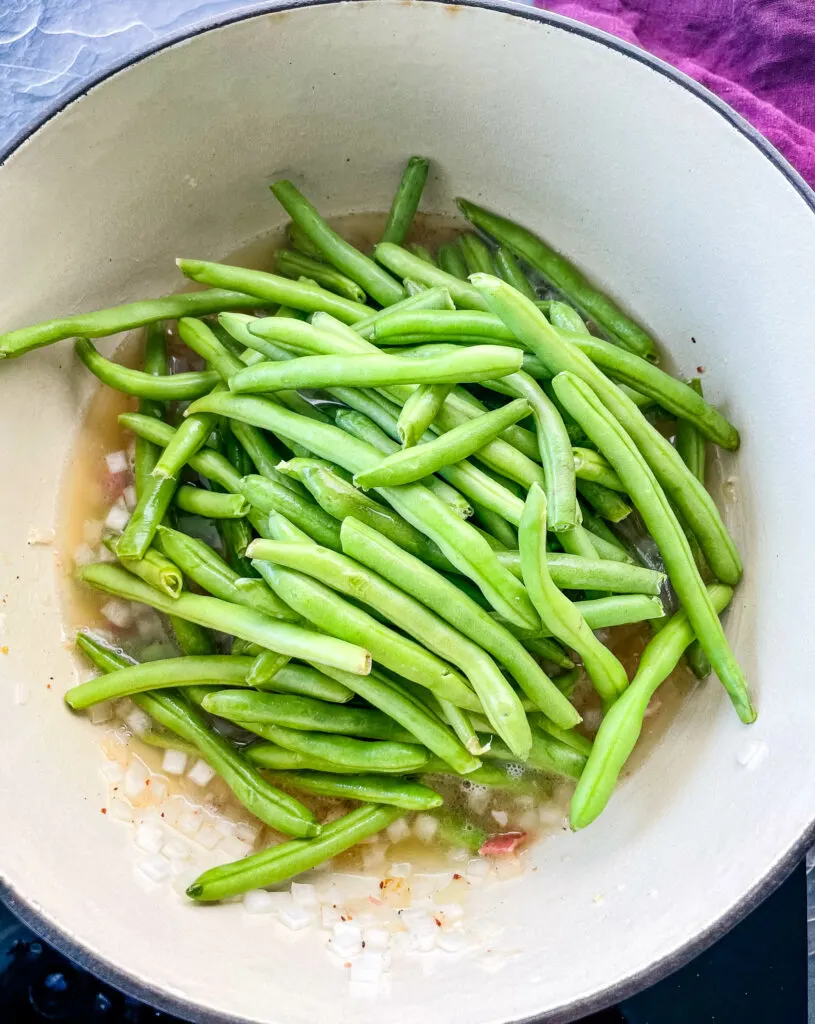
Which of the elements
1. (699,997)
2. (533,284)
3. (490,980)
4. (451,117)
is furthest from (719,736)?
(451,117)

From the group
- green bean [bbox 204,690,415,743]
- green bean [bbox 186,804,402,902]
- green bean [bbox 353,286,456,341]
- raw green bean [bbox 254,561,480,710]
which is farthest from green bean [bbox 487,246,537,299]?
green bean [bbox 186,804,402,902]

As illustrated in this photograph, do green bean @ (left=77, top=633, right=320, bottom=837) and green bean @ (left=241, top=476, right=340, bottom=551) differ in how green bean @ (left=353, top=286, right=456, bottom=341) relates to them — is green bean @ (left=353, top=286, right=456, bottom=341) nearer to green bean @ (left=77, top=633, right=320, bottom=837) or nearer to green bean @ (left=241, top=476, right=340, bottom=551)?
green bean @ (left=241, top=476, right=340, bottom=551)

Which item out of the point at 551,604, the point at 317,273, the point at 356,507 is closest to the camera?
the point at 551,604

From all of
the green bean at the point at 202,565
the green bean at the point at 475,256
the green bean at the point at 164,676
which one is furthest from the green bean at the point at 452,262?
the green bean at the point at 164,676

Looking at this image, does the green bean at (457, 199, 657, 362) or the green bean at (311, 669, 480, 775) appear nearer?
the green bean at (311, 669, 480, 775)

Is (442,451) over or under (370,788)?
over

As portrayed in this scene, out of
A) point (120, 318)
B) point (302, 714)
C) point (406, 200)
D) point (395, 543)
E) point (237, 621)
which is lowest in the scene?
point (302, 714)

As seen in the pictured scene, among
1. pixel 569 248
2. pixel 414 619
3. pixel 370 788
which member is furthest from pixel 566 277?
pixel 370 788

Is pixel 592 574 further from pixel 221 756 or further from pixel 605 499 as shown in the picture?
pixel 221 756
